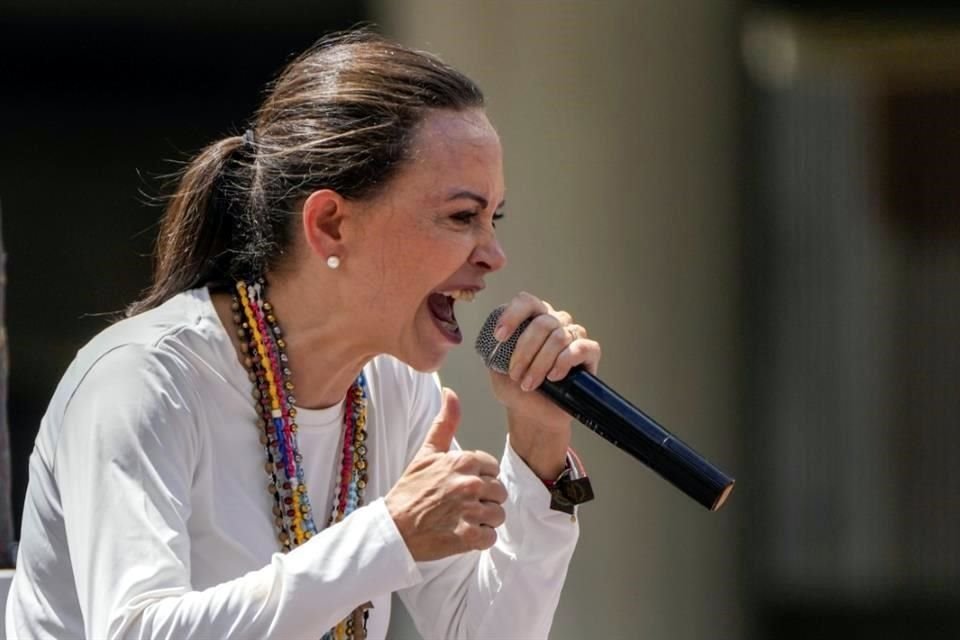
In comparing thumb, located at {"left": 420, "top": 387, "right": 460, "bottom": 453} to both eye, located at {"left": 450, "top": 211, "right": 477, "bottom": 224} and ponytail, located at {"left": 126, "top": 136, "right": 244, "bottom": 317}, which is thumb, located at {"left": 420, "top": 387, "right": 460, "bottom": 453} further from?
ponytail, located at {"left": 126, "top": 136, "right": 244, "bottom": 317}

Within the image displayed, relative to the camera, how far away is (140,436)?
234 centimetres

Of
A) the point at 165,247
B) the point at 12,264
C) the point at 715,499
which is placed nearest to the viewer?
the point at 715,499

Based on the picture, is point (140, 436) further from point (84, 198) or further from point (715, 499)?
point (84, 198)

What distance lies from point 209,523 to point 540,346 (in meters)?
0.54

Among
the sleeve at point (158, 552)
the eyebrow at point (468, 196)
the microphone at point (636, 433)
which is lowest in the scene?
the sleeve at point (158, 552)

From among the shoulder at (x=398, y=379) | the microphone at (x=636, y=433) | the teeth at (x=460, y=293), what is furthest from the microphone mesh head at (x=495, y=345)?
the shoulder at (x=398, y=379)

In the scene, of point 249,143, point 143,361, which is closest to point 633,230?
point 249,143

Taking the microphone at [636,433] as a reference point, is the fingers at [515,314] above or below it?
above

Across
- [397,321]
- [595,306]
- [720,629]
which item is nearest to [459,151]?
[397,321]

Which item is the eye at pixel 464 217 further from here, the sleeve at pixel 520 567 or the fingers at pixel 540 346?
the sleeve at pixel 520 567

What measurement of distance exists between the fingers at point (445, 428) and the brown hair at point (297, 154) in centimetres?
34

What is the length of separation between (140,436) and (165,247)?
0.52 meters

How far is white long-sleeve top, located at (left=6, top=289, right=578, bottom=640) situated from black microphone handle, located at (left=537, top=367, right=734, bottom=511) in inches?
12.2

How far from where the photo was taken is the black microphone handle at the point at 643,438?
2312 millimetres
